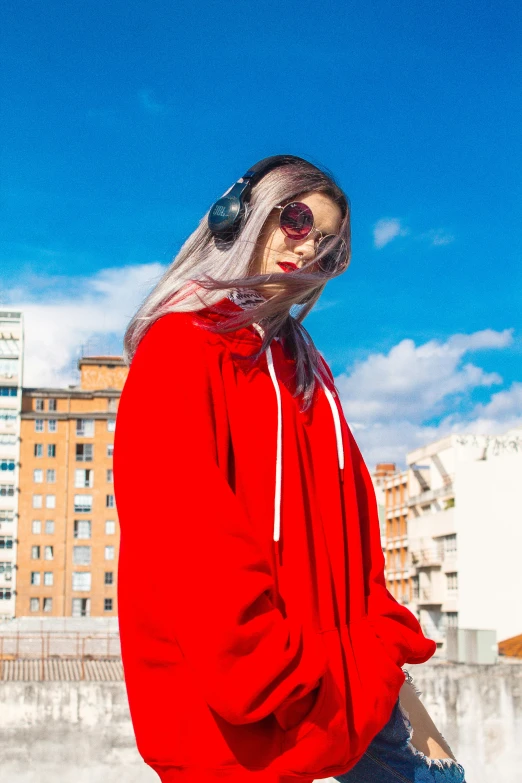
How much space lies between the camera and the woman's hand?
1985mm

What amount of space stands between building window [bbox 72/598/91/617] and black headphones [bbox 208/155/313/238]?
70.3 meters

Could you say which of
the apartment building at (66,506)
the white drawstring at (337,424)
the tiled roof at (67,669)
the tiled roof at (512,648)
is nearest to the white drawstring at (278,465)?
the white drawstring at (337,424)

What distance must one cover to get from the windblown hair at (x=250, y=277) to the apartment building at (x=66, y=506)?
69.1 metres

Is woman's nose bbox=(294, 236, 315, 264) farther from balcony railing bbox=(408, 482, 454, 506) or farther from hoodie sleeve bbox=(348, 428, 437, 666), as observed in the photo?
balcony railing bbox=(408, 482, 454, 506)

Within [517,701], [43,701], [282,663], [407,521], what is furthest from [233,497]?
[407,521]

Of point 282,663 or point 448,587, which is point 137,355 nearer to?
point 282,663

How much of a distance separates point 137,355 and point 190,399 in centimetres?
21

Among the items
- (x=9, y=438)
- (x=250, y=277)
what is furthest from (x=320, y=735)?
(x=9, y=438)

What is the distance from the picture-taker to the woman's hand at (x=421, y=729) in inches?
78.2

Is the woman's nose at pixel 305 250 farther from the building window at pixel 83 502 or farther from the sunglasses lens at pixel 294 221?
the building window at pixel 83 502

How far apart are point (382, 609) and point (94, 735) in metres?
16.6

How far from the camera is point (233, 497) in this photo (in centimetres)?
155

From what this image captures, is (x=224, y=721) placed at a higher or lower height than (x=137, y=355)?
lower

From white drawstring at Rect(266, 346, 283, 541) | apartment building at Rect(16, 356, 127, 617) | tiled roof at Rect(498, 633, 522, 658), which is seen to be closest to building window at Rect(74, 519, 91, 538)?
apartment building at Rect(16, 356, 127, 617)
